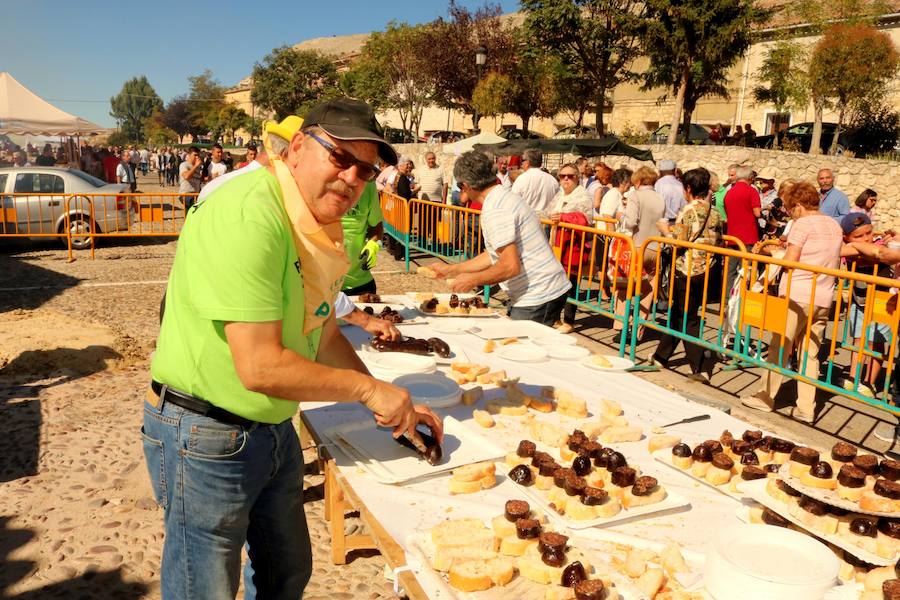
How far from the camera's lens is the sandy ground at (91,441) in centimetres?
367

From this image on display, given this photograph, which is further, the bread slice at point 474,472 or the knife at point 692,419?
the knife at point 692,419

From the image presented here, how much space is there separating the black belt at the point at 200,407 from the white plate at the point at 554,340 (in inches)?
99.8

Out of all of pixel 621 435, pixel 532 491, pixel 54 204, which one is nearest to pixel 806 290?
pixel 621 435

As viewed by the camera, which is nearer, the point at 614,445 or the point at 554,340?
the point at 614,445

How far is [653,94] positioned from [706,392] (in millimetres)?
41700

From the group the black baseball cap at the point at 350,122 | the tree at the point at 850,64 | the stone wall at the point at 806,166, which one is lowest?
the black baseball cap at the point at 350,122

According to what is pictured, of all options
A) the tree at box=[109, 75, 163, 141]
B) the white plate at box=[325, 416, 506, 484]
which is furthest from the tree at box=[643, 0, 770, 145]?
the tree at box=[109, 75, 163, 141]

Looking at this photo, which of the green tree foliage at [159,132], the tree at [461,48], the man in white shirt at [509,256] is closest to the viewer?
the man in white shirt at [509,256]

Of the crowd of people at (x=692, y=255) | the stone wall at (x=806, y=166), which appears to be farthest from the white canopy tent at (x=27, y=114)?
the crowd of people at (x=692, y=255)

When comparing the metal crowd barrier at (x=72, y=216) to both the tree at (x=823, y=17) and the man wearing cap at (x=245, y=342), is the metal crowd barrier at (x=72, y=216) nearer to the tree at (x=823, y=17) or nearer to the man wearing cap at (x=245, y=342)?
the man wearing cap at (x=245, y=342)

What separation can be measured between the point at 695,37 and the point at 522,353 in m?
29.2

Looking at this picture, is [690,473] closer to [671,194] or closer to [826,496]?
[826,496]

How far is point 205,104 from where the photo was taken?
107 metres

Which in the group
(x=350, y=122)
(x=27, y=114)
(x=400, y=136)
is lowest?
(x=350, y=122)
